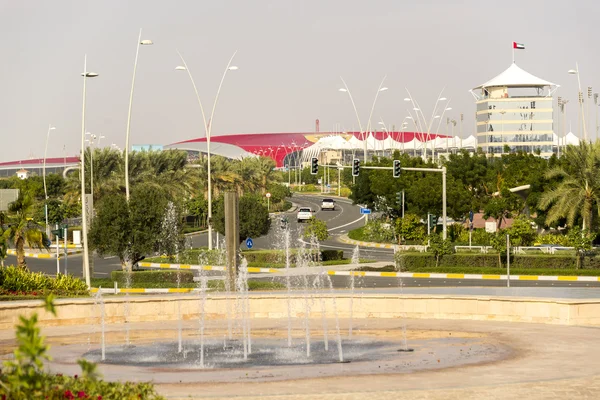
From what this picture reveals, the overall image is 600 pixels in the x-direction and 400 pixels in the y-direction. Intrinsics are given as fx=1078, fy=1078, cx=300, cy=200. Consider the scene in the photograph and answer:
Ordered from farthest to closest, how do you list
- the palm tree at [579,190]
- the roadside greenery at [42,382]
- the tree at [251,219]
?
the tree at [251,219], the palm tree at [579,190], the roadside greenery at [42,382]

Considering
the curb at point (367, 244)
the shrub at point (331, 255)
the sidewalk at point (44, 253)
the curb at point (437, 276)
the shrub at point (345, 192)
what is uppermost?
the shrub at point (345, 192)

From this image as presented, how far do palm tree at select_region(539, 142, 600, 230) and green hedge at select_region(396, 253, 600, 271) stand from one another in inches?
121

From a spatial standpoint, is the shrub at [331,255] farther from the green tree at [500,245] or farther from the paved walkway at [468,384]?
the paved walkway at [468,384]

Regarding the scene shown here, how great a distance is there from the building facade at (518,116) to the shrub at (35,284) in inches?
5976

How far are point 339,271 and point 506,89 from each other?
13921 centimetres

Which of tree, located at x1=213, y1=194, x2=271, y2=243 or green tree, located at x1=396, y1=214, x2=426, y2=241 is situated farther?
green tree, located at x1=396, y1=214, x2=426, y2=241

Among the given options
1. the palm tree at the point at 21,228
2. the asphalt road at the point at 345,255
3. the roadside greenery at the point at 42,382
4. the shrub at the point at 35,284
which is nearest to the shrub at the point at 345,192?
the asphalt road at the point at 345,255

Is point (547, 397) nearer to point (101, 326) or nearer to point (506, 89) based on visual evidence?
point (101, 326)

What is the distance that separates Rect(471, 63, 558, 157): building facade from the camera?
590 feet

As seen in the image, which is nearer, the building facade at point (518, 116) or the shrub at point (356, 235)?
the shrub at point (356, 235)

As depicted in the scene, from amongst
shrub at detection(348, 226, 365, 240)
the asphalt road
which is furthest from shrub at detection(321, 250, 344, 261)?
shrub at detection(348, 226, 365, 240)

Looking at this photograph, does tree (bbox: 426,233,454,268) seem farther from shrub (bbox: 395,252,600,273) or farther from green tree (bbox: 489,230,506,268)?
green tree (bbox: 489,230,506,268)

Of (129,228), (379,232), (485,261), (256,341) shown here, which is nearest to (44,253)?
(379,232)

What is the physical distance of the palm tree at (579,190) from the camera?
50.8 metres
